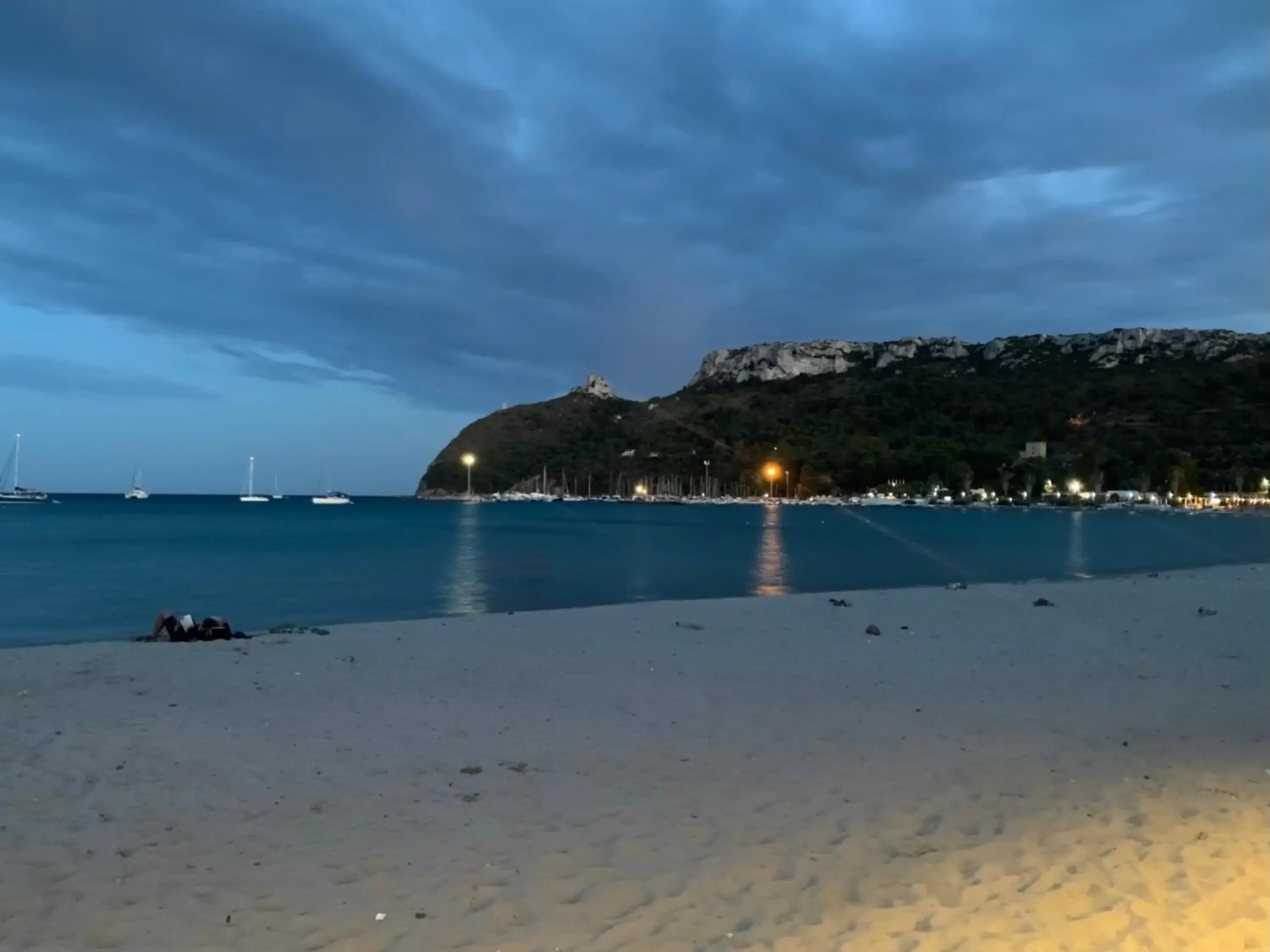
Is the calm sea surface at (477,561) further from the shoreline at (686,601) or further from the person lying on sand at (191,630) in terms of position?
the person lying on sand at (191,630)

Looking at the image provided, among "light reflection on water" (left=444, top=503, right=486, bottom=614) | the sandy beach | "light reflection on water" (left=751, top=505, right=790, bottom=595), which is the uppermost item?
the sandy beach

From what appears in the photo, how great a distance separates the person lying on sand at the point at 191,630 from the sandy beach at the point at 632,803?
71.8 inches

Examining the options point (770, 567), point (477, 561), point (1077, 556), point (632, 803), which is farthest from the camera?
point (1077, 556)

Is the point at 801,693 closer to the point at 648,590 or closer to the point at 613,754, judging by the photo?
the point at 613,754

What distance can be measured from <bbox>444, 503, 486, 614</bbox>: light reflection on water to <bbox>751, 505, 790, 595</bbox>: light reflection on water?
916 cm

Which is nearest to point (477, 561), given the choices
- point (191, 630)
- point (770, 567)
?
point (770, 567)

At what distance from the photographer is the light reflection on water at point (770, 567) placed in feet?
104

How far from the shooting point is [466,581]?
35.1m

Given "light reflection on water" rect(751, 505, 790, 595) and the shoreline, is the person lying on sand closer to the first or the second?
the shoreline

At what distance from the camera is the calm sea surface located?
27.1m

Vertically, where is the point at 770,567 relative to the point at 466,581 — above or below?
above

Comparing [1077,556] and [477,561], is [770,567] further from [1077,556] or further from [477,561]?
[1077,556]

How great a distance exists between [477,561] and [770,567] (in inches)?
576

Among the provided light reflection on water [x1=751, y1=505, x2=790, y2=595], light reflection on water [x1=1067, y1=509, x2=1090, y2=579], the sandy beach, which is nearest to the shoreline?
light reflection on water [x1=1067, y1=509, x2=1090, y2=579]
